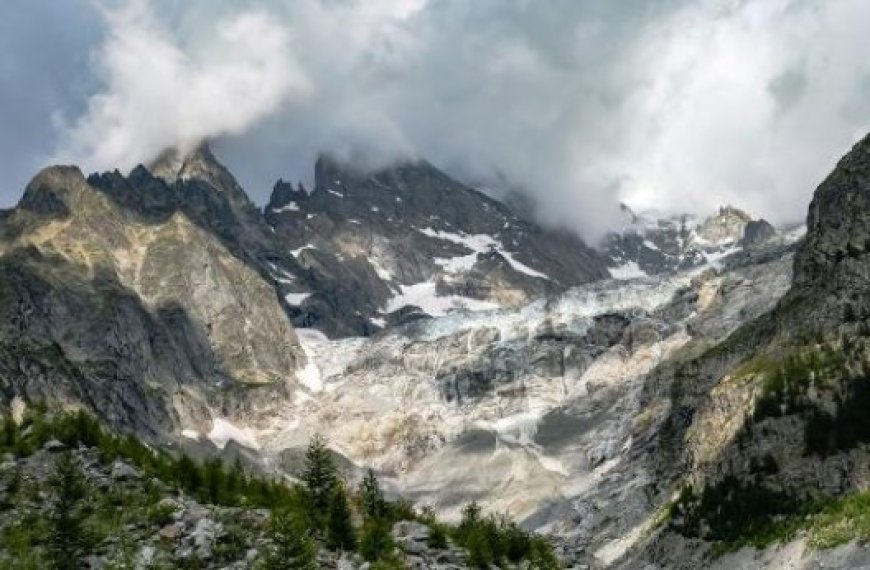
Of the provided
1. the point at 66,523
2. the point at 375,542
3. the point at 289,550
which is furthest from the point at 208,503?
the point at 289,550

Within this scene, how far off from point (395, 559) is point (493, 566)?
154 inches

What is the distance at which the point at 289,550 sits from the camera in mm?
38156

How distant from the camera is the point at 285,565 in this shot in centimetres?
3769

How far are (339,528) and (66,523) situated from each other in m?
9.44

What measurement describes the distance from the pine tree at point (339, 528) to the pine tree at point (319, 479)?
42.2 inches

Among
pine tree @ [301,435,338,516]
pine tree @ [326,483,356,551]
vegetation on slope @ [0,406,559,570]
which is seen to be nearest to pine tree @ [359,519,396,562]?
vegetation on slope @ [0,406,559,570]

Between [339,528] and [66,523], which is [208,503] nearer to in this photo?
A: [339,528]

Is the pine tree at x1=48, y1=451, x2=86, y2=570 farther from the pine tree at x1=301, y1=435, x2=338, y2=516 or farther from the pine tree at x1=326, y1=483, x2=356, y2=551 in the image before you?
the pine tree at x1=301, y1=435, x2=338, y2=516

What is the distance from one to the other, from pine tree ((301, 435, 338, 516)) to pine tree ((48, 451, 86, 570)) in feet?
28.4

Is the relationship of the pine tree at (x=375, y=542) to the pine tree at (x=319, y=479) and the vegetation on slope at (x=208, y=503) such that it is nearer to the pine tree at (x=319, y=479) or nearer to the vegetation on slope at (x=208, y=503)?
the vegetation on slope at (x=208, y=503)

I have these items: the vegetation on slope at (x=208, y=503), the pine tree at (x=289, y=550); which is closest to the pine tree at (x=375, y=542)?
the vegetation on slope at (x=208, y=503)

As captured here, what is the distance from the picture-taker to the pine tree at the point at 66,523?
129ft

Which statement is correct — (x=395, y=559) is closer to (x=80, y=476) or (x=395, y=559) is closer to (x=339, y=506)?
(x=339, y=506)

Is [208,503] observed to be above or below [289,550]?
above
